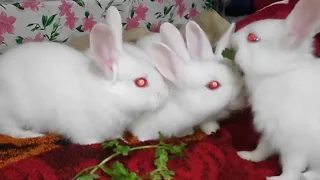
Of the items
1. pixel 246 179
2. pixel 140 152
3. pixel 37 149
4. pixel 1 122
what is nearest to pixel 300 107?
pixel 246 179

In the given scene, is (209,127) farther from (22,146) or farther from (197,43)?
(22,146)

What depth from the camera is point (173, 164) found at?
1.05 m

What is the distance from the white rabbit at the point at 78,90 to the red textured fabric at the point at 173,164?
0.28ft

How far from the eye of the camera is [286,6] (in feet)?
4.26

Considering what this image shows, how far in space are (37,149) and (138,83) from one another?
240mm

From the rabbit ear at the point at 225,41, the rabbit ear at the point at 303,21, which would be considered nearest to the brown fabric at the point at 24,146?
the rabbit ear at the point at 225,41

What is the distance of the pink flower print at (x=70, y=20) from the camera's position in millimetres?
1667

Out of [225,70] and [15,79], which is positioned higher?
[225,70]

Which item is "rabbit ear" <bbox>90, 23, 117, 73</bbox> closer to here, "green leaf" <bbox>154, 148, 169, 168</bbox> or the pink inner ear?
the pink inner ear

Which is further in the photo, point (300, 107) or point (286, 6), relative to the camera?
point (286, 6)

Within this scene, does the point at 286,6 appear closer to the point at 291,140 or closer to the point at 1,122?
the point at 291,140

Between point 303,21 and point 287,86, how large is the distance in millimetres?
126

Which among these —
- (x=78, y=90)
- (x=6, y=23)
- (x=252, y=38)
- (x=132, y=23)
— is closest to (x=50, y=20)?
(x=6, y=23)

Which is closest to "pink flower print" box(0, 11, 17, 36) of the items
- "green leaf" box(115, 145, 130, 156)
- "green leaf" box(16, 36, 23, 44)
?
"green leaf" box(16, 36, 23, 44)
